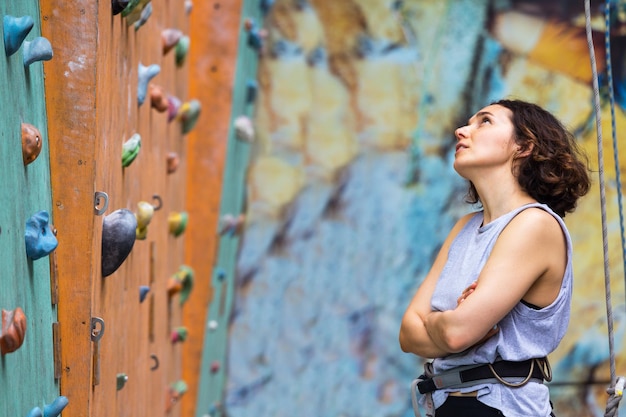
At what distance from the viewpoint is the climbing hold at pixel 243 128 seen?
4.54 m

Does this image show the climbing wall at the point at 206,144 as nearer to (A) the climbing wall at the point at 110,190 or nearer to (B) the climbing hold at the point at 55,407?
(A) the climbing wall at the point at 110,190

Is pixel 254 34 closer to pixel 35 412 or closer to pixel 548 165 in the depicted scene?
pixel 548 165

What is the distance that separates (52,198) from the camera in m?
1.92

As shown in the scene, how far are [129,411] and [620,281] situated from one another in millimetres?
3010

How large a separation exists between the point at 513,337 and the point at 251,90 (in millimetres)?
3061

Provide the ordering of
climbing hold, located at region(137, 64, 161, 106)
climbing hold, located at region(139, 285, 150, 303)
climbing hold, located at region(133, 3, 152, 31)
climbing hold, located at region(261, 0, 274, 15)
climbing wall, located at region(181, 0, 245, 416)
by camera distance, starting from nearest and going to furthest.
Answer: climbing hold, located at region(133, 3, 152, 31) < climbing hold, located at region(137, 64, 161, 106) < climbing hold, located at region(139, 285, 150, 303) < climbing wall, located at region(181, 0, 245, 416) < climbing hold, located at region(261, 0, 274, 15)

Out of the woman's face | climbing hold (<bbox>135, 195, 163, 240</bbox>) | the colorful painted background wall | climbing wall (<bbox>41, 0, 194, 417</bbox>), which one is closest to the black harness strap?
the woman's face

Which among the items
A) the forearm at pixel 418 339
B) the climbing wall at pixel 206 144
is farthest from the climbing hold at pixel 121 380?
the climbing wall at pixel 206 144

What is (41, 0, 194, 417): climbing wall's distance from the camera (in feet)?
6.29

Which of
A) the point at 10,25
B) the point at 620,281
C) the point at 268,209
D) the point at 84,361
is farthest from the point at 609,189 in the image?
the point at 10,25

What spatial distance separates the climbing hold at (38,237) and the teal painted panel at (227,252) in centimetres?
242

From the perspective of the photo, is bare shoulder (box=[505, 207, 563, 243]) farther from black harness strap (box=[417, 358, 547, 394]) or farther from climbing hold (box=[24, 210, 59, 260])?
climbing hold (box=[24, 210, 59, 260])

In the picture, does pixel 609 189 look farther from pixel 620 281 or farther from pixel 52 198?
pixel 52 198

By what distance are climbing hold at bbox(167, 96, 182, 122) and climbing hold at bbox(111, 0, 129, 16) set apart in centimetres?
107
